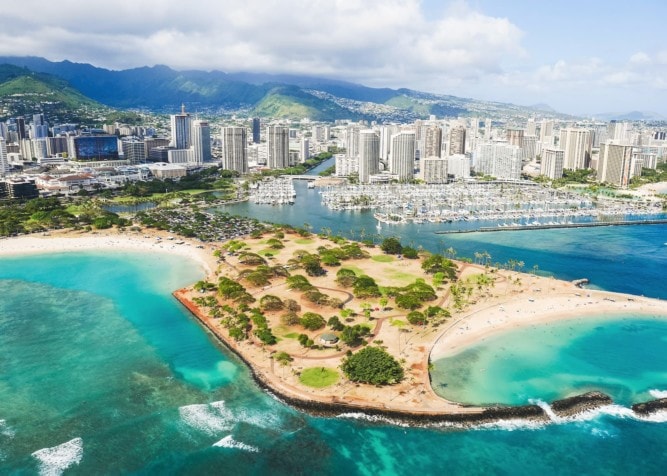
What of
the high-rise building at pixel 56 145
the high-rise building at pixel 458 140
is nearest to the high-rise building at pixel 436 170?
the high-rise building at pixel 458 140

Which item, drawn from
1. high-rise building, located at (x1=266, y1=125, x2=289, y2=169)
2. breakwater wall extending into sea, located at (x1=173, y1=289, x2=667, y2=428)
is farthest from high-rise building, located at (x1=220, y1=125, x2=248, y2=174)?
breakwater wall extending into sea, located at (x1=173, y1=289, x2=667, y2=428)

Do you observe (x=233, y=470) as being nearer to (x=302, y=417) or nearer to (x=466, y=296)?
(x=302, y=417)

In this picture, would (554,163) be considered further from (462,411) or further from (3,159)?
(3,159)

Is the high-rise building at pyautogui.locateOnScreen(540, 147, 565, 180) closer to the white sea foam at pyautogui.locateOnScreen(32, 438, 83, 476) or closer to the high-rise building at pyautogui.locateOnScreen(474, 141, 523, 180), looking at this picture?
the high-rise building at pyautogui.locateOnScreen(474, 141, 523, 180)

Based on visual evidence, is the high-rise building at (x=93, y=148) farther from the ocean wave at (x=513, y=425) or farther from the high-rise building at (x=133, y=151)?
the ocean wave at (x=513, y=425)

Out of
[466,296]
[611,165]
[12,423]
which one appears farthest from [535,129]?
[12,423]

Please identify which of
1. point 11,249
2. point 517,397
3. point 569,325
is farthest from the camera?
point 11,249
